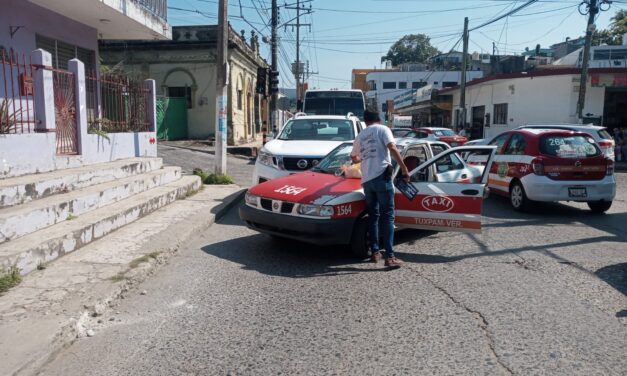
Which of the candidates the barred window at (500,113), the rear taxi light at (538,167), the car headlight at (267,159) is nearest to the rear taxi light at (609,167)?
the rear taxi light at (538,167)

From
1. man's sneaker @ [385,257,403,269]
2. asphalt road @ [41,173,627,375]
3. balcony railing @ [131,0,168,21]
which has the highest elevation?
balcony railing @ [131,0,168,21]

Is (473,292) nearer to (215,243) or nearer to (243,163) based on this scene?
(215,243)

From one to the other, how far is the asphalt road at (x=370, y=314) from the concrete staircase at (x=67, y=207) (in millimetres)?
1145

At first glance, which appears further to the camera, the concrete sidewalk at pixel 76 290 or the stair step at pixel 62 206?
the stair step at pixel 62 206

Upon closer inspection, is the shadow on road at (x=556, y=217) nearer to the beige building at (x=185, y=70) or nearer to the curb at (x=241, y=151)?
the curb at (x=241, y=151)

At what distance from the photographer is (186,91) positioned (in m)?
25.0

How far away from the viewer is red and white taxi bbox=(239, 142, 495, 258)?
587cm

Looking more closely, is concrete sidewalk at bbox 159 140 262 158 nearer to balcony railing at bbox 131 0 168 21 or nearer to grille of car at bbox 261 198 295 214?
balcony railing at bbox 131 0 168 21

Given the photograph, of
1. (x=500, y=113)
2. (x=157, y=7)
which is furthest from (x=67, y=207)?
(x=500, y=113)

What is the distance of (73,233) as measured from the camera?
5.80 m

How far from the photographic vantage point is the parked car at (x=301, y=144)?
8.64m

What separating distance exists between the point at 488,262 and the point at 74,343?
4.69 meters

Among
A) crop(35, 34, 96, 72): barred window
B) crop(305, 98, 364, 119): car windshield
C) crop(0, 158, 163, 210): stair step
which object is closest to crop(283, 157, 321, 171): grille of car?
crop(0, 158, 163, 210): stair step

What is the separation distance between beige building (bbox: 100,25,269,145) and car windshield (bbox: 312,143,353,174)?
17669 mm
